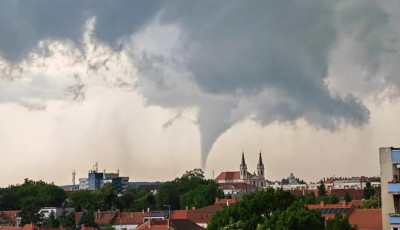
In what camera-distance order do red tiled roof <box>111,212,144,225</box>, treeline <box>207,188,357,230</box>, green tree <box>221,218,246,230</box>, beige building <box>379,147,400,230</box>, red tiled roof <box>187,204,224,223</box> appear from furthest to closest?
1. red tiled roof <box>111,212,144,225</box>
2. red tiled roof <box>187,204,224,223</box>
3. green tree <box>221,218,246,230</box>
4. treeline <box>207,188,357,230</box>
5. beige building <box>379,147,400,230</box>

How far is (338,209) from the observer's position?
4766 inches

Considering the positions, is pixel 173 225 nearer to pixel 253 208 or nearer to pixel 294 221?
pixel 253 208

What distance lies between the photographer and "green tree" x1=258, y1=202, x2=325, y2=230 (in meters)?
64.9

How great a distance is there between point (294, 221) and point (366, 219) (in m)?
42.8

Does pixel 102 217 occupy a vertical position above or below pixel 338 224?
above

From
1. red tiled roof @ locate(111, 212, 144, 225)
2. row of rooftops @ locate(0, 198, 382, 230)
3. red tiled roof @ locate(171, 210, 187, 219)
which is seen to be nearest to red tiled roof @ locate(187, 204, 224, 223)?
row of rooftops @ locate(0, 198, 382, 230)

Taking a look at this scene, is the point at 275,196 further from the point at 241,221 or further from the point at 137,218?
the point at 137,218

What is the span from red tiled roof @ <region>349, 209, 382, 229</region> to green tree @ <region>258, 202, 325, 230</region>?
122 ft

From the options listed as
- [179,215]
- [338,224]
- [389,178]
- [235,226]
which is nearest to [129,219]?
[179,215]

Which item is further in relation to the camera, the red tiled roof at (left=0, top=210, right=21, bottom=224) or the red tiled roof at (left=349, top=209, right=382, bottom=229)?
the red tiled roof at (left=0, top=210, right=21, bottom=224)

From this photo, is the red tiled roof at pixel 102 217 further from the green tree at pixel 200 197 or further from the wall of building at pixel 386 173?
the wall of building at pixel 386 173

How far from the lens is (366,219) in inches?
4126

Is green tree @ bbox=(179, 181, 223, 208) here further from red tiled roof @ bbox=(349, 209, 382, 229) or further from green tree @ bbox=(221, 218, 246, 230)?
green tree @ bbox=(221, 218, 246, 230)

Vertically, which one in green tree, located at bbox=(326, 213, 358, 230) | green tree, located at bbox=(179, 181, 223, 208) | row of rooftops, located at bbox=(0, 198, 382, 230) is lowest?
green tree, located at bbox=(326, 213, 358, 230)
